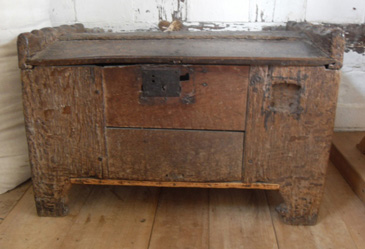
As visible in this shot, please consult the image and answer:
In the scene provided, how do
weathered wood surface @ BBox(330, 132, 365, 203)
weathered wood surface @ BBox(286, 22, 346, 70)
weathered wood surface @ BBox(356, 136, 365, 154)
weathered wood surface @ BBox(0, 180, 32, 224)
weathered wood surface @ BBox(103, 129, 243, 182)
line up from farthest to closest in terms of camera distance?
weathered wood surface @ BBox(356, 136, 365, 154)
weathered wood surface @ BBox(330, 132, 365, 203)
weathered wood surface @ BBox(0, 180, 32, 224)
weathered wood surface @ BBox(103, 129, 243, 182)
weathered wood surface @ BBox(286, 22, 346, 70)

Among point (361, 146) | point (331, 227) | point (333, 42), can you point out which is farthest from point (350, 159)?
point (333, 42)

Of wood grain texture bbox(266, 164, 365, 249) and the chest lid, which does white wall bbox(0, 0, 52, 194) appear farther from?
wood grain texture bbox(266, 164, 365, 249)

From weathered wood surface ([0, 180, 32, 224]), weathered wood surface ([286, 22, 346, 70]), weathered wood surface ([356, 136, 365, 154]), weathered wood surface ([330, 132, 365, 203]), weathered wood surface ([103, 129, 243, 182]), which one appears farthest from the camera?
weathered wood surface ([356, 136, 365, 154])

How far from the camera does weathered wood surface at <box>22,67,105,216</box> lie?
1.23 m

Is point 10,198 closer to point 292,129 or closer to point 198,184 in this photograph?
point 198,184

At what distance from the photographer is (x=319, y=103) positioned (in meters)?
1.20

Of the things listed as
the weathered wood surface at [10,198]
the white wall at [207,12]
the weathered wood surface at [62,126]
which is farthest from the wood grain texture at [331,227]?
the weathered wood surface at [10,198]

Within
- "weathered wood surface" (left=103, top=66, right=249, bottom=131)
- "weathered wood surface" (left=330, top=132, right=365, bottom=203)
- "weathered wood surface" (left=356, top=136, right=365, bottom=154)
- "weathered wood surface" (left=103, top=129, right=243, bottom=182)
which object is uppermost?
"weathered wood surface" (left=103, top=66, right=249, bottom=131)

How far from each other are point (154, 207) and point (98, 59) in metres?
0.60

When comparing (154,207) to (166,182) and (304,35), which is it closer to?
(166,182)

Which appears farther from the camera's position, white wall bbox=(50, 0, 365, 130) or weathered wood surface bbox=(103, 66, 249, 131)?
white wall bbox=(50, 0, 365, 130)

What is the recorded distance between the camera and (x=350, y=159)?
66.0 inches

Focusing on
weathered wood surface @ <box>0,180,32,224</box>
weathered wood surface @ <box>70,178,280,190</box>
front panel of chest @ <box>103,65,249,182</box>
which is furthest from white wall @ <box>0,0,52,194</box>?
front panel of chest @ <box>103,65,249,182</box>

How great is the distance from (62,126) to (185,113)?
404 millimetres
